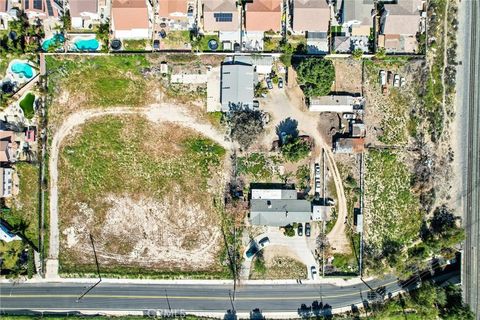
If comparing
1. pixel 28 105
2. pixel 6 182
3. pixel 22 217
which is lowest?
pixel 22 217

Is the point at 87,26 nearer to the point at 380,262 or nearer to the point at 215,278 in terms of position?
the point at 215,278

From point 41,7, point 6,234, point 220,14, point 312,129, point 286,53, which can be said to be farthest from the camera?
point 312,129

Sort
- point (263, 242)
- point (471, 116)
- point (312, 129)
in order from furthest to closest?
point (312, 129)
point (471, 116)
point (263, 242)

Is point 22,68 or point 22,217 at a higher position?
point 22,68

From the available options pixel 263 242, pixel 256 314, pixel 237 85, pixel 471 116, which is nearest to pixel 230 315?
pixel 256 314

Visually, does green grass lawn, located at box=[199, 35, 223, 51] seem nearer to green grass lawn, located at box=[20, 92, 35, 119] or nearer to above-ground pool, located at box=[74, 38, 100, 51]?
Answer: above-ground pool, located at box=[74, 38, 100, 51]

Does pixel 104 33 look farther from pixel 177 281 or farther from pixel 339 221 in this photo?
pixel 339 221

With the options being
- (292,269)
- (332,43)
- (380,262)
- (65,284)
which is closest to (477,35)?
(332,43)
